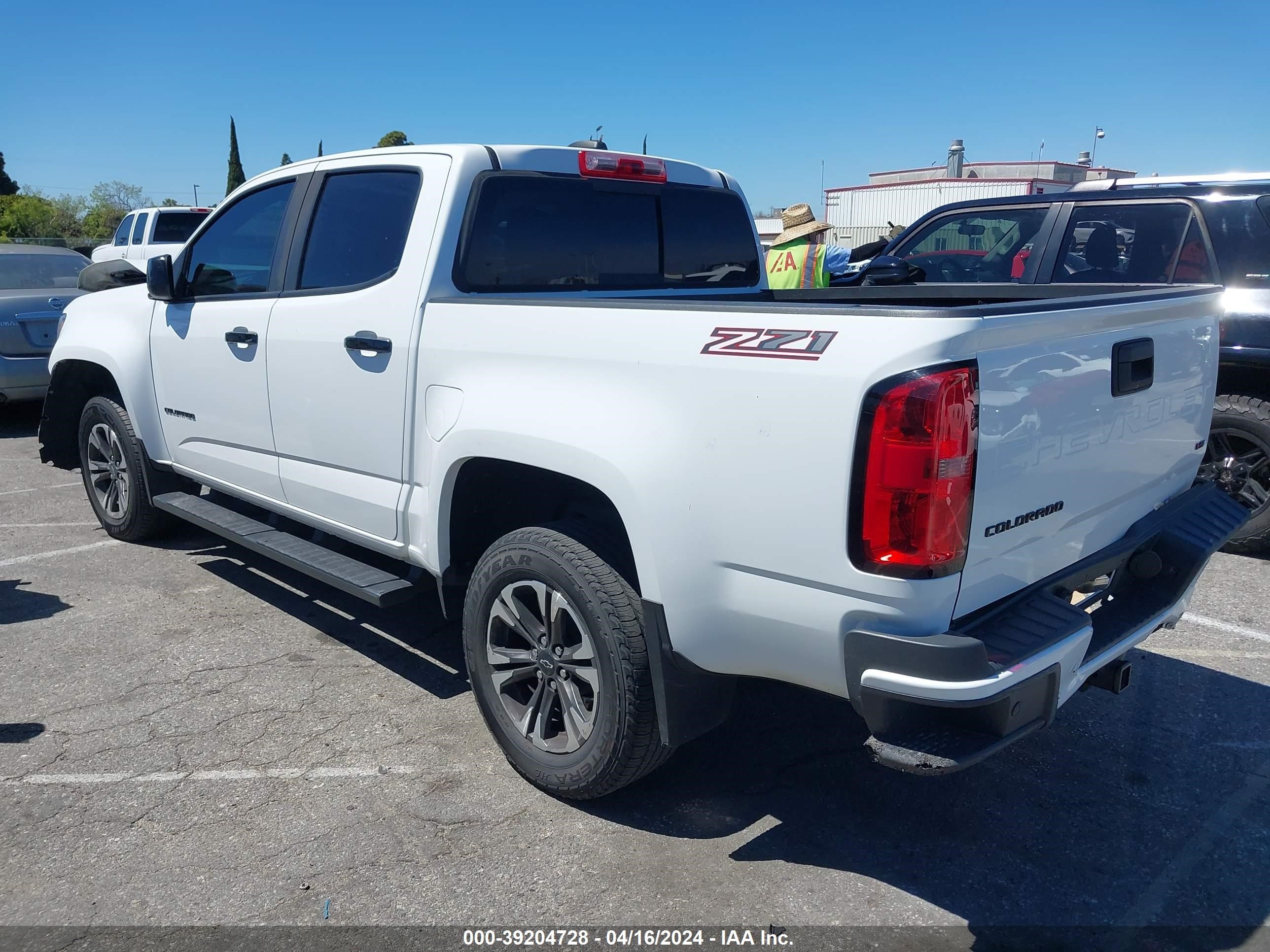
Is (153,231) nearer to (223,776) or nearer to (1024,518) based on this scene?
(223,776)

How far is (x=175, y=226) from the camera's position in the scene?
17.1m

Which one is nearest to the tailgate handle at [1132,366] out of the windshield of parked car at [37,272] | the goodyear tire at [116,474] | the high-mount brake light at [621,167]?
the high-mount brake light at [621,167]

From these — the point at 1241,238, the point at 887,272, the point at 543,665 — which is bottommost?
the point at 543,665

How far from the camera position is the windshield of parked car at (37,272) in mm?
9430

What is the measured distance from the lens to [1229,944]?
2555 mm

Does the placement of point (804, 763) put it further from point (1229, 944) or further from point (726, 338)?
point (726, 338)

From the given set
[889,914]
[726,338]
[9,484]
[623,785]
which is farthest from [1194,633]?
[9,484]

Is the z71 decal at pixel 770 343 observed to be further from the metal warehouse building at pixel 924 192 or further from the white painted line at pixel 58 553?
the metal warehouse building at pixel 924 192

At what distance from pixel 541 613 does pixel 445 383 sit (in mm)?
A: 842

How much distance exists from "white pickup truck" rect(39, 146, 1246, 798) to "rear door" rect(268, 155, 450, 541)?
0.01 m

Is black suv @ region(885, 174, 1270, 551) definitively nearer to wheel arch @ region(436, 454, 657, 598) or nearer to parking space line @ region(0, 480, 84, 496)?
wheel arch @ region(436, 454, 657, 598)

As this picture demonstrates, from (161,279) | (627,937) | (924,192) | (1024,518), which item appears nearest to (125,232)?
(161,279)

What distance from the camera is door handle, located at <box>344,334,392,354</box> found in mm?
3525

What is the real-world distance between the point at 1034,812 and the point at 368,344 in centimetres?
278
